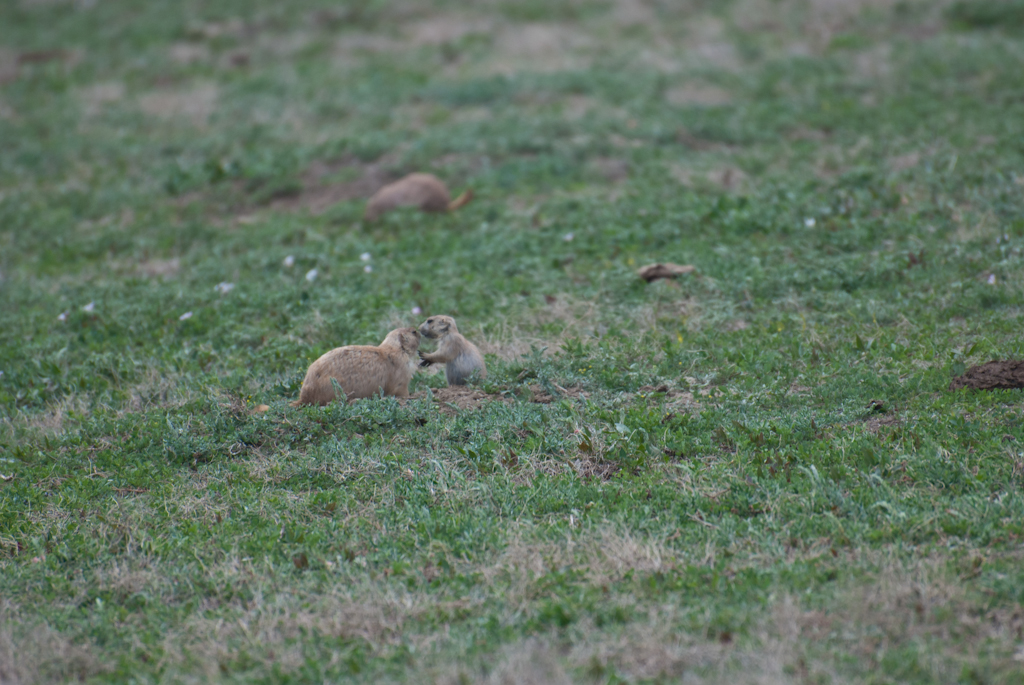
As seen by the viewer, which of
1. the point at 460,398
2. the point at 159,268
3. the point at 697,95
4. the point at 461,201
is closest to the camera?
the point at 460,398

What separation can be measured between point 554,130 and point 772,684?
10242 mm

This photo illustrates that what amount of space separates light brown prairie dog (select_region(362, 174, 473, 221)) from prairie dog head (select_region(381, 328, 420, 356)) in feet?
14.2

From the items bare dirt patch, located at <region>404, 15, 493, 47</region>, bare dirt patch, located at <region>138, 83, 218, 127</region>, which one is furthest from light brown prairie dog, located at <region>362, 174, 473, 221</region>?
bare dirt patch, located at <region>404, 15, 493, 47</region>

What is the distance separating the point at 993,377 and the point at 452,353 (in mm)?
3891

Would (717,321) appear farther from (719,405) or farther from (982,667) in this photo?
(982,667)

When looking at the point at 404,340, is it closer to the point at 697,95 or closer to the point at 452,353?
the point at 452,353

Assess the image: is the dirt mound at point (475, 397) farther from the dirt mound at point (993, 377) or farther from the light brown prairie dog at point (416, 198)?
the light brown prairie dog at point (416, 198)

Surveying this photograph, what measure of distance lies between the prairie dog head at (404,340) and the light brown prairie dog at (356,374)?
0.07 metres

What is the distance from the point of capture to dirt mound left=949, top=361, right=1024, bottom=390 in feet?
19.4

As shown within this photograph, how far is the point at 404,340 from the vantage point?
22.5 ft

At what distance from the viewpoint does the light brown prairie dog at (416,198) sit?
432 inches

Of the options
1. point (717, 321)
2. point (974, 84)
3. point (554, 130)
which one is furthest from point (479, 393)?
point (974, 84)

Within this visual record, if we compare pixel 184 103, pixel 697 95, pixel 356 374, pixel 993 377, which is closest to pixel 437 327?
pixel 356 374

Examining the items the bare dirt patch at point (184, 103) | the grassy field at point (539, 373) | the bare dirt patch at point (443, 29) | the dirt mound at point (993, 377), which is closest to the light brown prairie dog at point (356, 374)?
the grassy field at point (539, 373)
